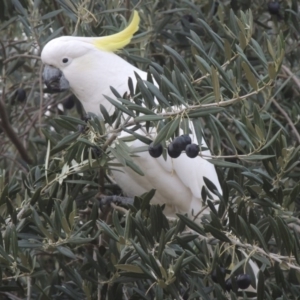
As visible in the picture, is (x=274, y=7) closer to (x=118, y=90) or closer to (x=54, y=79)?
(x=118, y=90)

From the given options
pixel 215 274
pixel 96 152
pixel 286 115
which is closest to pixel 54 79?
pixel 96 152

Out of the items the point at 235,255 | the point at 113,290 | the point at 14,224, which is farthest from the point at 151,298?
the point at 14,224

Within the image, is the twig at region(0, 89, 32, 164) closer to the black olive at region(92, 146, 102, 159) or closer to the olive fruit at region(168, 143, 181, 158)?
the black olive at region(92, 146, 102, 159)

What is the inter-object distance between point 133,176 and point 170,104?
631 millimetres

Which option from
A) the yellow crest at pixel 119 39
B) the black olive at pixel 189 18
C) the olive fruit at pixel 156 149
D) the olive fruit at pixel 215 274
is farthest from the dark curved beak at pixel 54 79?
the olive fruit at pixel 215 274

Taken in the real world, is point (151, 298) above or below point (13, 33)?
below

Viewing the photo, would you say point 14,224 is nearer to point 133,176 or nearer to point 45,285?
point 45,285

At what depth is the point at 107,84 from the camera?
2127mm

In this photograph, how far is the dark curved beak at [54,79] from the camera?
2104 mm

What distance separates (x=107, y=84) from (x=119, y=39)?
6.9 inches

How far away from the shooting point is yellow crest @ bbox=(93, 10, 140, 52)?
76.5 inches

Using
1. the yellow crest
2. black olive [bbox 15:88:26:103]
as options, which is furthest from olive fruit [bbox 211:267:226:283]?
black olive [bbox 15:88:26:103]

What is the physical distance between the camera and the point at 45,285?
74.5 inches

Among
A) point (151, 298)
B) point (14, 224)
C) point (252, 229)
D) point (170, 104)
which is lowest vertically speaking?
point (151, 298)
